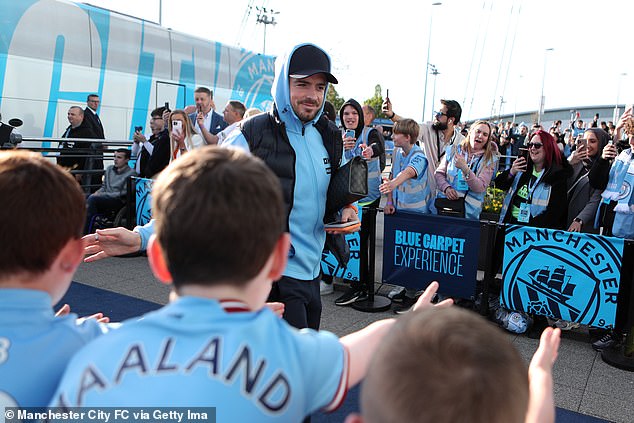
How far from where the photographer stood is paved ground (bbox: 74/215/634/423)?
142 inches

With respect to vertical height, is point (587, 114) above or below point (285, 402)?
above

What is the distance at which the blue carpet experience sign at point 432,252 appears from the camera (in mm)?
5090

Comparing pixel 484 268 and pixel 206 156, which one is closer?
pixel 206 156

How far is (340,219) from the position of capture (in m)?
2.77

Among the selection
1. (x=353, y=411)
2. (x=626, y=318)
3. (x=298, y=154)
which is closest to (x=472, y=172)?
(x=626, y=318)

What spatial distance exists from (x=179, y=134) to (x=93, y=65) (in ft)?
16.8

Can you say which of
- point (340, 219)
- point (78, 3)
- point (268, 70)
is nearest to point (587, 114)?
point (268, 70)

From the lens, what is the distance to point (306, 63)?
2594 millimetres

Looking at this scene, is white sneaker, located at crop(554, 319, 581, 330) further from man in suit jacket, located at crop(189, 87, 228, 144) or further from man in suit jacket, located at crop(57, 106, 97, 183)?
man in suit jacket, located at crop(57, 106, 97, 183)

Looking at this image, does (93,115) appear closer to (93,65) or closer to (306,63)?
(93,65)

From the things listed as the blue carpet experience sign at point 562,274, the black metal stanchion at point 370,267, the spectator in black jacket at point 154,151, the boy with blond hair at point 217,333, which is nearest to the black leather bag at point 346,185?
the boy with blond hair at point 217,333

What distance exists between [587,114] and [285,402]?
68.5 metres

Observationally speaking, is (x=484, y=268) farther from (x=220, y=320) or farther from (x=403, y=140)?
(x=220, y=320)

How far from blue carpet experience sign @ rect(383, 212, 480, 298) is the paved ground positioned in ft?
1.61
